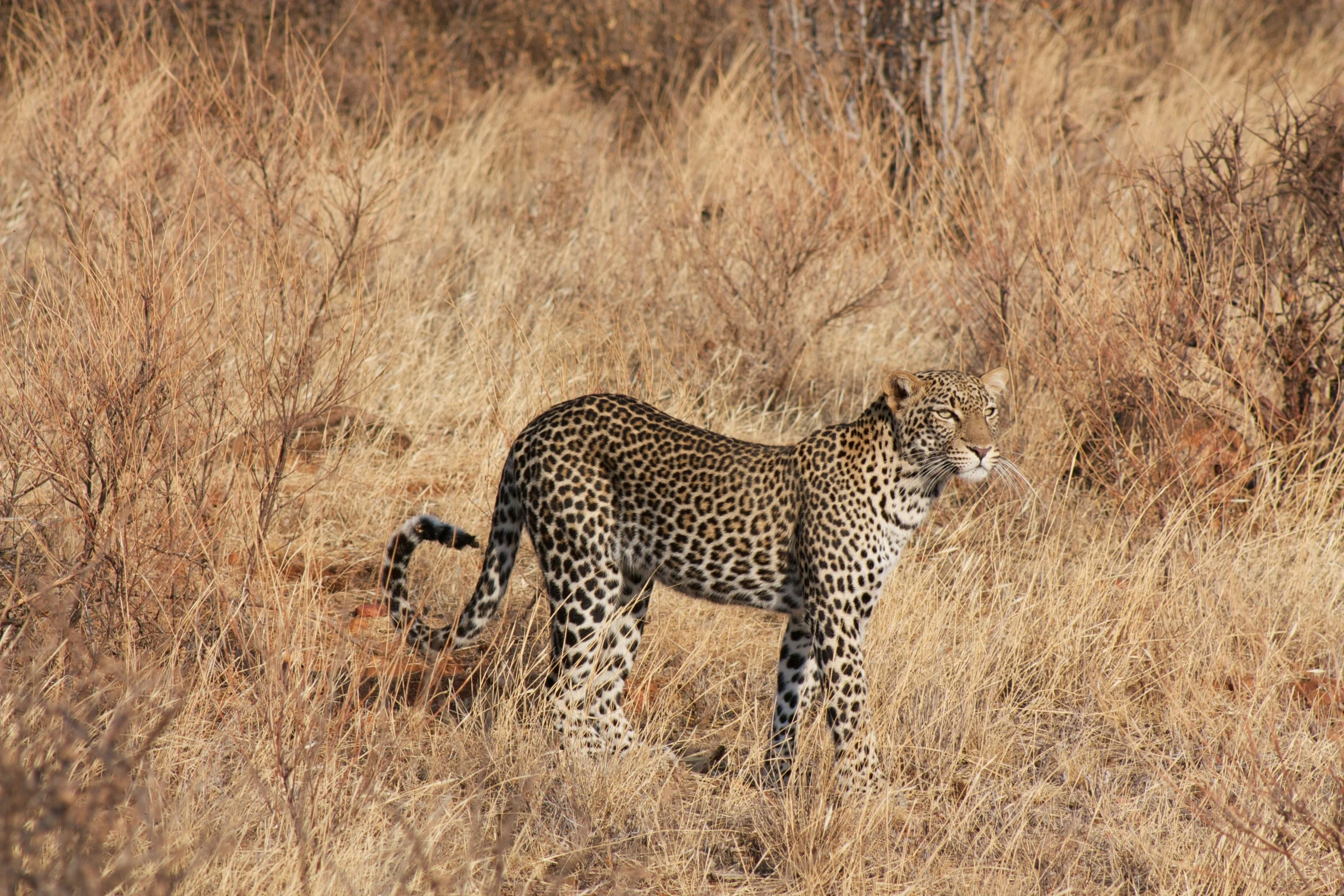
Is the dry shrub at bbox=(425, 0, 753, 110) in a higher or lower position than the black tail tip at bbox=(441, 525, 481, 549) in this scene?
higher

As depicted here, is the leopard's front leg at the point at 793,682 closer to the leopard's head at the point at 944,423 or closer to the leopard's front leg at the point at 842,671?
the leopard's front leg at the point at 842,671

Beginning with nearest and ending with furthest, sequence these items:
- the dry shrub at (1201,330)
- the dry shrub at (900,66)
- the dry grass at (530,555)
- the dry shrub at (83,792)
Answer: the dry shrub at (83,792)
the dry grass at (530,555)
the dry shrub at (1201,330)
the dry shrub at (900,66)

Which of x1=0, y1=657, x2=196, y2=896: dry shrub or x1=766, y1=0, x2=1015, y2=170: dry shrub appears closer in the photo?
x1=0, y1=657, x2=196, y2=896: dry shrub

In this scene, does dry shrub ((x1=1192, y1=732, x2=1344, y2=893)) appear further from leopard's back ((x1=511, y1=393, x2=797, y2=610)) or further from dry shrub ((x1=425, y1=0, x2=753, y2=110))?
dry shrub ((x1=425, y1=0, x2=753, y2=110))

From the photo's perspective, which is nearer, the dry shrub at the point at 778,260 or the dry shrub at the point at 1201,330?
the dry shrub at the point at 1201,330

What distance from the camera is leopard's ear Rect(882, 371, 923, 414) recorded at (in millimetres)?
4871

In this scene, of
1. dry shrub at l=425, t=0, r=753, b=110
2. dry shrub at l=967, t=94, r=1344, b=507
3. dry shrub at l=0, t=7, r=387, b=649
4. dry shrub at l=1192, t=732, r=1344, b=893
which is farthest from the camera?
dry shrub at l=425, t=0, r=753, b=110

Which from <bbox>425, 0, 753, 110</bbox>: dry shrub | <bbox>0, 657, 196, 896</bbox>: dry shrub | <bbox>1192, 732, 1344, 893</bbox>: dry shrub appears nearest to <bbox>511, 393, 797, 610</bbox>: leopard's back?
<bbox>0, 657, 196, 896</bbox>: dry shrub

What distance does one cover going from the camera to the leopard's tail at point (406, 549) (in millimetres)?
4766

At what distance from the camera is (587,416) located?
5.07m

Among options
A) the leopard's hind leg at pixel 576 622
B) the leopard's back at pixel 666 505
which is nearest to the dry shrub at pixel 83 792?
the leopard's hind leg at pixel 576 622

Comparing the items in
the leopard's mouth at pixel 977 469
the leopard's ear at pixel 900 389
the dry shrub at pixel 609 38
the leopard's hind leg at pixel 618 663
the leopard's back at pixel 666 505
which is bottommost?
the leopard's hind leg at pixel 618 663

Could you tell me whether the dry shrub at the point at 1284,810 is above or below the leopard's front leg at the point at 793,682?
above

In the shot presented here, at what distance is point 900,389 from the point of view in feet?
16.2
